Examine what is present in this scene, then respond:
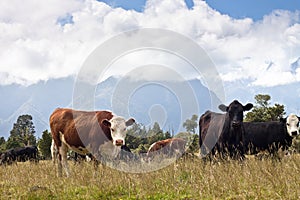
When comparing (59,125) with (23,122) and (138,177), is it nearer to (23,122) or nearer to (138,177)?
(138,177)

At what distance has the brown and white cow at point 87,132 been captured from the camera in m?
10.2

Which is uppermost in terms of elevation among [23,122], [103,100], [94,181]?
[23,122]

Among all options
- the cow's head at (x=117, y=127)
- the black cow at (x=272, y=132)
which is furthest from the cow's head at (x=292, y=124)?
the cow's head at (x=117, y=127)

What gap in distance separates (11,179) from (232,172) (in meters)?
5.13

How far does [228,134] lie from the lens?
1160 centimetres

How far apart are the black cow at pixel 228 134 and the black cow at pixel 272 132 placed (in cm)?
331

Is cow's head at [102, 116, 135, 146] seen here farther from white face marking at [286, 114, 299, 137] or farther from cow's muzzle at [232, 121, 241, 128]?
white face marking at [286, 114, 299, 137]

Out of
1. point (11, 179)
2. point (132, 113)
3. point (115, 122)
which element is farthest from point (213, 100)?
point (11, 179)

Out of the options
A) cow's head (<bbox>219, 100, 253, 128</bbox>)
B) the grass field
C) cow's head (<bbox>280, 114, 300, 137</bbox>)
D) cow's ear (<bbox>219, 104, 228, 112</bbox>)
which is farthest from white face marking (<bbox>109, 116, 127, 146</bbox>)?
cow's head (<bbox>280, 114, 300, 137</bbox>)

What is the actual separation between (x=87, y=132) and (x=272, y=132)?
9000mm

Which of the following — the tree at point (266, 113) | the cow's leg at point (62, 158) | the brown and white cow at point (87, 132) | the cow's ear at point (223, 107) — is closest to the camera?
the brown and white cow at point (87, 132)

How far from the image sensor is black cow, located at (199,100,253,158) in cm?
1129

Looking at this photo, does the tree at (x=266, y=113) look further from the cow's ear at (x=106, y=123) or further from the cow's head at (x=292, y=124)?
the cow's ear at (x=106, y=123)

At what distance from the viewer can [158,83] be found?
1130cm
